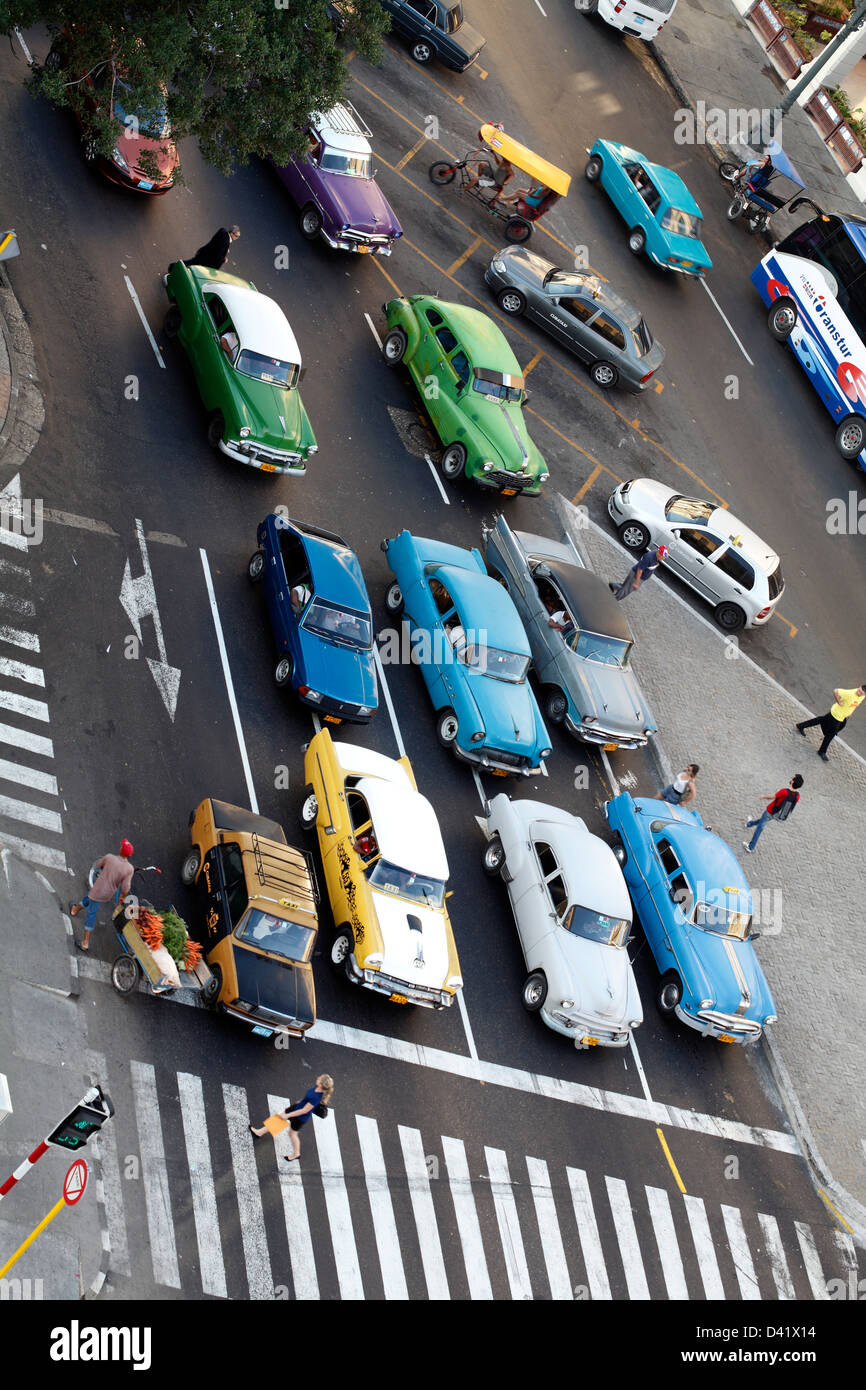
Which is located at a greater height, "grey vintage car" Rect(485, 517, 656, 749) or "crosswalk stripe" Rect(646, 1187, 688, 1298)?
"grey vintage car" Rect(485, 517, 656, 749)

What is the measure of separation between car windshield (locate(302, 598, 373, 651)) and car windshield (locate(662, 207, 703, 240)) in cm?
1667

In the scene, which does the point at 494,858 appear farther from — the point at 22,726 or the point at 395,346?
the point at 395,346

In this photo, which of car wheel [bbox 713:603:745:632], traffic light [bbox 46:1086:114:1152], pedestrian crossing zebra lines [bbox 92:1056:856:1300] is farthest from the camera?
car wheel [bbox 713:603:745:632]

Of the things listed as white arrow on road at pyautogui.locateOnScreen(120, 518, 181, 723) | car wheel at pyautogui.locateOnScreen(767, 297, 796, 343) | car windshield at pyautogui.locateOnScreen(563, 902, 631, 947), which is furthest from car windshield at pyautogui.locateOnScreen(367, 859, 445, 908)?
car wheel at pyautogui.locateOnScreen(767, 297, 796, 343)

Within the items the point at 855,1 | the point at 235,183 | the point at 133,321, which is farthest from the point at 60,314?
the point at 855,1

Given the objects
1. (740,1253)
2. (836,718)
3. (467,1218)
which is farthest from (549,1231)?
(836,718)

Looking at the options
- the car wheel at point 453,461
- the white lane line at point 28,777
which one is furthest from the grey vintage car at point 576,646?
the white lane line at point 28,777

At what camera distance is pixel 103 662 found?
19031 mm

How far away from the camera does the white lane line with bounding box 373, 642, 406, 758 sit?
21.3m

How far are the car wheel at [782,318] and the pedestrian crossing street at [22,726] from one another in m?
21.3

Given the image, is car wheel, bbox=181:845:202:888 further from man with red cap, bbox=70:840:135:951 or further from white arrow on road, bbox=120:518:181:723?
white arrow on road, bbox=120:518:181:723

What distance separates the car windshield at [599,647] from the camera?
23172 mm
